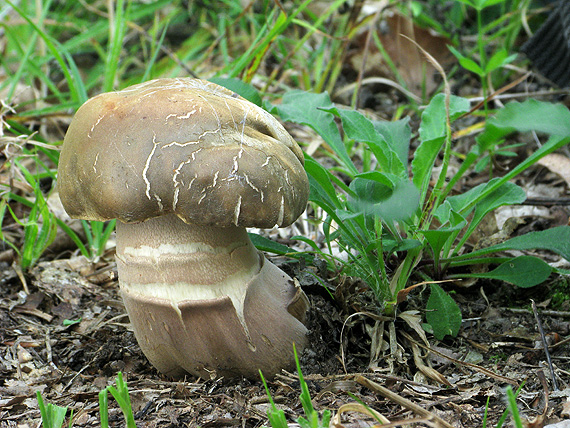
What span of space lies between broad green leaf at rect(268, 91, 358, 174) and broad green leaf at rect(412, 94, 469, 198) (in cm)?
32

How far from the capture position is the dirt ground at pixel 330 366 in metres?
1.96

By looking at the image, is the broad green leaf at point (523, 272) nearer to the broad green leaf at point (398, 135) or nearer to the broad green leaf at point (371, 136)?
the broad green leaf at point (371, 136)

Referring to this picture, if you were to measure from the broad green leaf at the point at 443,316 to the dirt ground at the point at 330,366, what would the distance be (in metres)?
0.08

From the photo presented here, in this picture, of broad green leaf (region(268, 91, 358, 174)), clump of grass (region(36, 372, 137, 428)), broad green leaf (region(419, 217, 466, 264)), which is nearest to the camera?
clump of grass (region(36, 372, 137, 428))

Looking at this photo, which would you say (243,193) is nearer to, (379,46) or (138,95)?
(138,95)

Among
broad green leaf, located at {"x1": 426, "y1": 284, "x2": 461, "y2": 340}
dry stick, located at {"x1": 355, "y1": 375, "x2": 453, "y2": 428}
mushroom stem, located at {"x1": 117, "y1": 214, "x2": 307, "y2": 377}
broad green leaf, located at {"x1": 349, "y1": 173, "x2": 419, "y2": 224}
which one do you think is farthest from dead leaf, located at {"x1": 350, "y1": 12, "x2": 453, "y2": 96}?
dry stick, located at {"x1": 355, "y1": 375, "x2": 453, "y2": 428}

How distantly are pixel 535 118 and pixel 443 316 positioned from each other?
875mm

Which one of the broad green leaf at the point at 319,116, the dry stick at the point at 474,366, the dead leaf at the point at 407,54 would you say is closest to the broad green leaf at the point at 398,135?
the broad green leaf at the point at 319,116

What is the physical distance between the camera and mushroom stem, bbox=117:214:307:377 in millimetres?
2105

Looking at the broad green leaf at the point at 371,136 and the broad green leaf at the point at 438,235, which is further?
the broad green leaf at the point at 371,136

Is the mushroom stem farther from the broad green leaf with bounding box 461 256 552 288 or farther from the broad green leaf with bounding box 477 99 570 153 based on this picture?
the broad green leaf with bounding box 477 99 570 153

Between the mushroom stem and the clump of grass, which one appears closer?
the clump of grass

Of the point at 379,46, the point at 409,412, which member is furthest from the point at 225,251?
the point at 379,46

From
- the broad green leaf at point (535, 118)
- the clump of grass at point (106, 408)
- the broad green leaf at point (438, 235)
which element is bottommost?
the clump of grass at point (106, 408)
